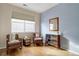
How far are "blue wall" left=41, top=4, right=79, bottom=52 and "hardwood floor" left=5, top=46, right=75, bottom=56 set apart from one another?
0.26 meters

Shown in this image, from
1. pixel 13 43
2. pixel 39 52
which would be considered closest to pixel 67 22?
pixel 39 52

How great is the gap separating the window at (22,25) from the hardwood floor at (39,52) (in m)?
0.43

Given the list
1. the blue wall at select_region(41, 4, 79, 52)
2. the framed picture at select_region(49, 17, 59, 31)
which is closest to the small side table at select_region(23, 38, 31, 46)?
the blue wall at select_region(41, 4, 79, 52)

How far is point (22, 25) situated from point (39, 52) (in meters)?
0.73

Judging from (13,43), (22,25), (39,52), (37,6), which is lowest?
(39,52)

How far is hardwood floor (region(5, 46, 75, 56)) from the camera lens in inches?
77.9

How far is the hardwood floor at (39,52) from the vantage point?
1.98 meters

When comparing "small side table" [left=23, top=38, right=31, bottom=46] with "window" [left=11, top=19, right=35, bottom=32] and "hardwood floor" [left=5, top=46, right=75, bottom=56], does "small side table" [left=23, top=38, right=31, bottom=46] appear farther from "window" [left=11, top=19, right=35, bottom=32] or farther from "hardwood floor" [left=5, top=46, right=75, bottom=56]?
"window" [left=11, top=19, right=35, bottom=32]

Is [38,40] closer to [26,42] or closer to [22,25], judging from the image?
[26,42]

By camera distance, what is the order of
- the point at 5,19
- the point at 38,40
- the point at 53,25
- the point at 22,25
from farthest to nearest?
the point at 53,25 → the point at 38,40 → the point at 22,25 → the point at 5,19

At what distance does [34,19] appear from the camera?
86.5 inches

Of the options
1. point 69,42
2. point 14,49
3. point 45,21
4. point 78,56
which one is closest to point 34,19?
point 45,21

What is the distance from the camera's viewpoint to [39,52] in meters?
2.03

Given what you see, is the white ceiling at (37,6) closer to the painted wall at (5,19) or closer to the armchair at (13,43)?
the painted wall at (5,19)
